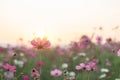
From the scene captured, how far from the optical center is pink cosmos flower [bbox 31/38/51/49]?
4293mm

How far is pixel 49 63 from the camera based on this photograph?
6109 mm

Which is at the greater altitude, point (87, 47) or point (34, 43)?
point (87, 47)

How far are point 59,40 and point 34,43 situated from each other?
3.54m

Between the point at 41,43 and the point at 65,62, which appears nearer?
the point at 41,43

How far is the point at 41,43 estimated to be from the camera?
14.2 feet

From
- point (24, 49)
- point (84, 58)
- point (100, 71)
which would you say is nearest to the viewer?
point (100, 71)

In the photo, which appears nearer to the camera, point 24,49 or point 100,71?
point 100,71

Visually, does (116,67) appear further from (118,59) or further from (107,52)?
(107,52)

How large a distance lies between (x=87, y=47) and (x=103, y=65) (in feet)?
5.61

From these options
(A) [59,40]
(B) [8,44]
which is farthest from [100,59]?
(B) [8,44]

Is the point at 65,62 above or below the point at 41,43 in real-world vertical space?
above

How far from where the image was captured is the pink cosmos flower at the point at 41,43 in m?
4.29

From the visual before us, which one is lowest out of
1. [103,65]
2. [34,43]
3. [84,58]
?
[34,43]

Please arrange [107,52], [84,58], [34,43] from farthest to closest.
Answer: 1. [107,52]
2. [84,58]
3. [34,43]
